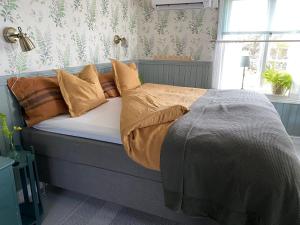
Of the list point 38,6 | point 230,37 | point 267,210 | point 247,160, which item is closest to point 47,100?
point 38,6

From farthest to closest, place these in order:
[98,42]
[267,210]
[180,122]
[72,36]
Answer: [98,42] < [72,36] < [180,122] < [267,210]

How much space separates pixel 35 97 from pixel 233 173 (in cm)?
152

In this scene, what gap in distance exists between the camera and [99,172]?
1604 mm

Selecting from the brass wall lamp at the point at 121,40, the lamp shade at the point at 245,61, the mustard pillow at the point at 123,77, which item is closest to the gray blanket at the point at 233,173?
the mustard pillow at the point at 123,77

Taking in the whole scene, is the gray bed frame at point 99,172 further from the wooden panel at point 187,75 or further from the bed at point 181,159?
the wooden panel at point 187,75

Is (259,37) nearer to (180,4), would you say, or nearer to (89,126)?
(180,4)

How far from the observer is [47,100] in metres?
1.77

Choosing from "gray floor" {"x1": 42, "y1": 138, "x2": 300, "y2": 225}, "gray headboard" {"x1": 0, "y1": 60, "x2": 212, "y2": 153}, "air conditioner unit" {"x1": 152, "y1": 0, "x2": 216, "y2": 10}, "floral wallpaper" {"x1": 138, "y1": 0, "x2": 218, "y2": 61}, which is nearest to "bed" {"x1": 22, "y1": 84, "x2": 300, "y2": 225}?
"gray floor" {"x1": 42, "y1": 138, "x2": 300, "y2": 225}

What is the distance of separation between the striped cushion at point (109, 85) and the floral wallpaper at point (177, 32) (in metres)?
1.32

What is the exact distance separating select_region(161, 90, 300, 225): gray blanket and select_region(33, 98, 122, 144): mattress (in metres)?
0.46

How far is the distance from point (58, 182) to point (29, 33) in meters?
1.26

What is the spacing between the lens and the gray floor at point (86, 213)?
160 cm

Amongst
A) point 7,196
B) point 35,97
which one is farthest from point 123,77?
point 7,196

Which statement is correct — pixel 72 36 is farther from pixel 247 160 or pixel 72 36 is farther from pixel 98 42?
pixel 247 160
